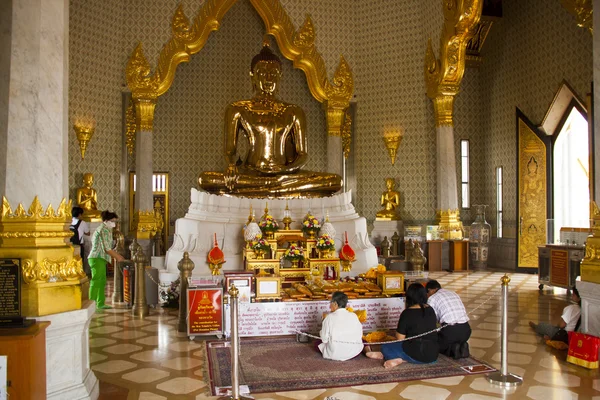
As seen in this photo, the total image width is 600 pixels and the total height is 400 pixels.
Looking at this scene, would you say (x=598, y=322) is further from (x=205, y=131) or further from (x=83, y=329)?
(x=205, y=131)

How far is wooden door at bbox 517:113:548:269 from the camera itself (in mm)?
10500

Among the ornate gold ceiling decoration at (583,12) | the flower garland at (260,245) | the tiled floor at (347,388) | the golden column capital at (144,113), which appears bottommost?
the tiled floor at (347,388)

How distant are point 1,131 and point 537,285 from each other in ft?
26.3

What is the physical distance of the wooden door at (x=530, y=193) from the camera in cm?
1050

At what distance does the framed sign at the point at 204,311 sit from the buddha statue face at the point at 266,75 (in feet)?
15.6

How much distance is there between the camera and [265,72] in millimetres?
8898

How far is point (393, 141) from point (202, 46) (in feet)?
14.9

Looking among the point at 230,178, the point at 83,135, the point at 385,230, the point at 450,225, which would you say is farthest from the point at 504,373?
the point at 83,135

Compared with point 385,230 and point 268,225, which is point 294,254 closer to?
point 268,225

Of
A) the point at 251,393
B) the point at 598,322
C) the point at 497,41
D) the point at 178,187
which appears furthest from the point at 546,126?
the point at 251,393

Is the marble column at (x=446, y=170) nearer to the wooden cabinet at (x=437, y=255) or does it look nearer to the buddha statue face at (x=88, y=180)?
the wooden cabinet at (x=437, y=255)

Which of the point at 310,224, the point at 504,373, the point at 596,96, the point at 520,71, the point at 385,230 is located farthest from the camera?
the point at 385,230

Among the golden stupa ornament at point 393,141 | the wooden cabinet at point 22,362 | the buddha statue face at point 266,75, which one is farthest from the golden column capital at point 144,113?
the wooden cabinet at point 22,362

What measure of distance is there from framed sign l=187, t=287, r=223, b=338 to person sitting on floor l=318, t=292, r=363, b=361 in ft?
4.16
